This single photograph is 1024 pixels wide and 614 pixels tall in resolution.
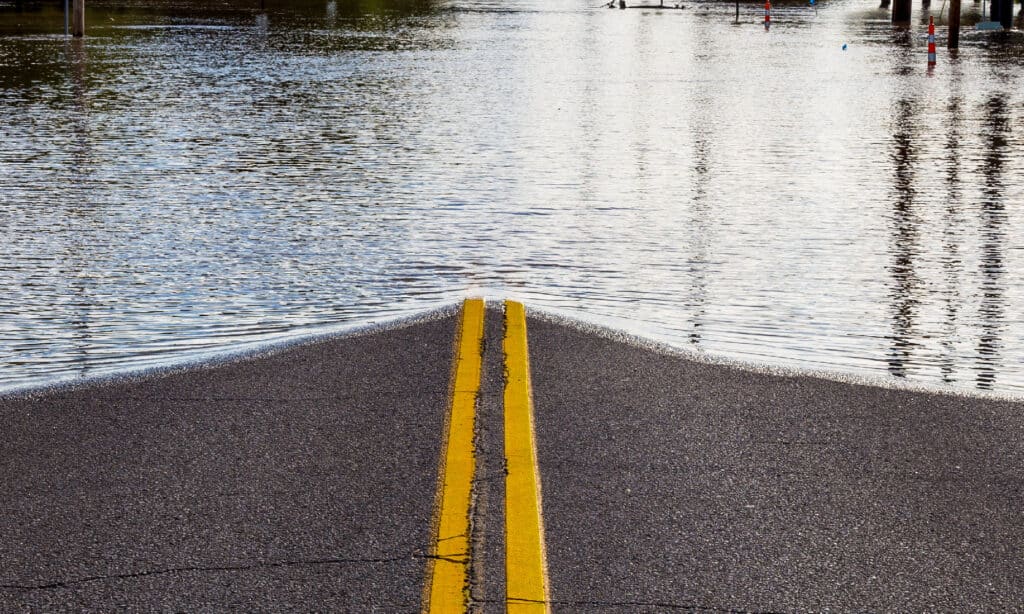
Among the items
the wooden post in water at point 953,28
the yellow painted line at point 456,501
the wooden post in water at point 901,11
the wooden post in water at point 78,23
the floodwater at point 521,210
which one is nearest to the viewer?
the yellow painted line at point 456,501

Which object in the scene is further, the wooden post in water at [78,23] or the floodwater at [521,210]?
the wooden post in water at [78,23]

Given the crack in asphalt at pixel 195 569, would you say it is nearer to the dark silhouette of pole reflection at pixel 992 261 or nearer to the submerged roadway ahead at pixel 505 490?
the submerged roadway ahead at pixel 505 490

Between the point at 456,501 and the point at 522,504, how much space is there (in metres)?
0.20

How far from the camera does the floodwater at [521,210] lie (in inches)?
307

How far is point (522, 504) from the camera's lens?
179 inches

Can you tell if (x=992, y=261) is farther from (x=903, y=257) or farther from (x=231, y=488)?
(x=231, y=488)

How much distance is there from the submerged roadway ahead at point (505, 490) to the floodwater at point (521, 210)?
106 centimetres

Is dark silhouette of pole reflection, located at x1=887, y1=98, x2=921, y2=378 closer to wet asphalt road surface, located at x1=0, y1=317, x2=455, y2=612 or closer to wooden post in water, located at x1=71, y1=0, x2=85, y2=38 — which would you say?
wet asphalt road surface, located at x1=0, y1=317, x2=455, y2=612

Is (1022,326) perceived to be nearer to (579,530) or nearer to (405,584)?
(579,530)

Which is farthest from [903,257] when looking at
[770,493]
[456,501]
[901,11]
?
[901,11]

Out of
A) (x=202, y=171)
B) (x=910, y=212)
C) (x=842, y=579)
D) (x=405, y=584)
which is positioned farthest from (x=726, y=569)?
(x=202, y=171)

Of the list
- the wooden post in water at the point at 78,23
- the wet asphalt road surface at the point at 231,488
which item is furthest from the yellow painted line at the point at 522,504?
the wooden post in water at the point at 78,23

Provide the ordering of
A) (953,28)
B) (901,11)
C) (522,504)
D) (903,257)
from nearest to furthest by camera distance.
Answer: (522,504) < (903,257) < (953,28) < (901,11)

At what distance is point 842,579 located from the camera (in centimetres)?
404
